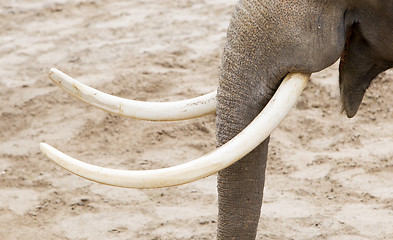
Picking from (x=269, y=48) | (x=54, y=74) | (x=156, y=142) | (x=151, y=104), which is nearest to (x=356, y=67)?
(x=269, y=48)

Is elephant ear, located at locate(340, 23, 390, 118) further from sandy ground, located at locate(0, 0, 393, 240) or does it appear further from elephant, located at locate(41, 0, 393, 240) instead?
sandy ground, located at locate(0, 0, 393, 240)

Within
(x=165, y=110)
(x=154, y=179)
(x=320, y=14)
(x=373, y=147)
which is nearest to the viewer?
(x=154, y=179)

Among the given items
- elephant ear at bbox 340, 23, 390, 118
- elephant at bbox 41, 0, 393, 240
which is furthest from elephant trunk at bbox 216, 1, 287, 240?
A: elephant ear at bbox 340, 23, 390, 118

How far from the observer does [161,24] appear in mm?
5445

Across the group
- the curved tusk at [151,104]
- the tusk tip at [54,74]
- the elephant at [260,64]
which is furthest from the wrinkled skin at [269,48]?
the tusk tip at [54,74]

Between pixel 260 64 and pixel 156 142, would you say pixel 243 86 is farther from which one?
pixel 156 142

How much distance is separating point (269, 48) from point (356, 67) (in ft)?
1.34

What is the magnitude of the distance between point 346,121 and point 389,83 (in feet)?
1.62

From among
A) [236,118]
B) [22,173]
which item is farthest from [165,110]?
[22,173]

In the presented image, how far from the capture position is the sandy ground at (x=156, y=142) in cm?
316

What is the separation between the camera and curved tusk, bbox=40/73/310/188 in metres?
1.86

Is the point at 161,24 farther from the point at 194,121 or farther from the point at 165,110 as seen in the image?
the point at 165,110

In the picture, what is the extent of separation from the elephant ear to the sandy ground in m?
0.21

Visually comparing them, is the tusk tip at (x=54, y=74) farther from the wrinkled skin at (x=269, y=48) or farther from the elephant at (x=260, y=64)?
the wrinkled skin at (x=269, y=48)
